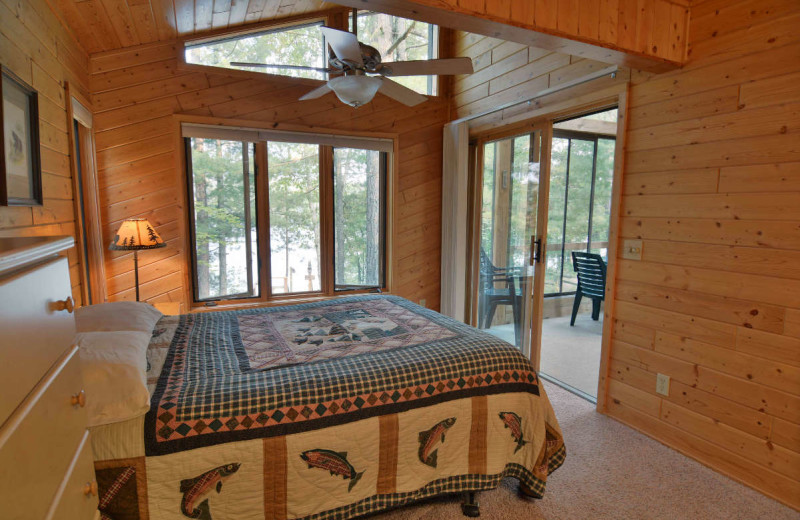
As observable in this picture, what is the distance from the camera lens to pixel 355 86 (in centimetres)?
213

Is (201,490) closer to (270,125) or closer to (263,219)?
(263,219)

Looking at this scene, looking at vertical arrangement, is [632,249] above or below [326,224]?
below

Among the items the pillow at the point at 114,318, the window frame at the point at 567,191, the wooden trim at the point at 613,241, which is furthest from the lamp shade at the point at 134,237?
the window frame at the point at 567,191

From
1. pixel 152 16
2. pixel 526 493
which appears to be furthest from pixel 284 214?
pixel 526 493

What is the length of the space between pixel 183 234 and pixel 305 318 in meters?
1.64

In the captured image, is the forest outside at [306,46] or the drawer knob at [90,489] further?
the forest outside at [306,46]

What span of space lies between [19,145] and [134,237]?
121 centimetres

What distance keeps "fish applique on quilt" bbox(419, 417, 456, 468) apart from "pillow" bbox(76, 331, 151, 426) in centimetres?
102

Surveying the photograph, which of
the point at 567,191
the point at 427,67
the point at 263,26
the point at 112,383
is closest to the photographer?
the point at 112,383

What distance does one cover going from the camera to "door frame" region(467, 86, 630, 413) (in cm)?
266

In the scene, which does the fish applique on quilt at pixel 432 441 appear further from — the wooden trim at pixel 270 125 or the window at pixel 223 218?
the wooden trim at pixel 270 125

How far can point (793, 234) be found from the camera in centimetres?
189

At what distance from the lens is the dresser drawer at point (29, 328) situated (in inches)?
27.0

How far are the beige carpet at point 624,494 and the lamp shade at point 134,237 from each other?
2.32m
